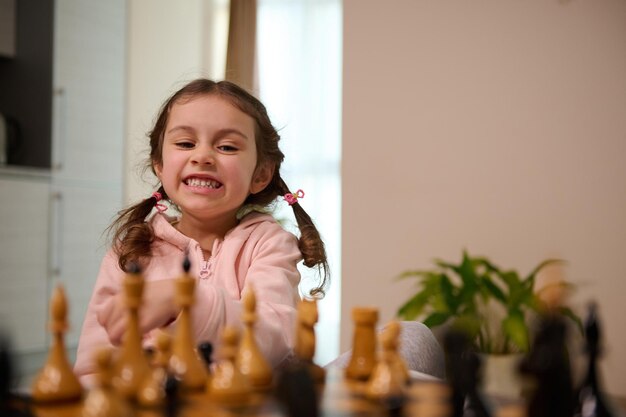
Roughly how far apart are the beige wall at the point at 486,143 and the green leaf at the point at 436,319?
63cm

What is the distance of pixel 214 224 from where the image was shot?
4.82 ft

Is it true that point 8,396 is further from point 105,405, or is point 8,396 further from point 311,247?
point 311,247

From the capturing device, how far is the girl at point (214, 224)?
1.30 metres

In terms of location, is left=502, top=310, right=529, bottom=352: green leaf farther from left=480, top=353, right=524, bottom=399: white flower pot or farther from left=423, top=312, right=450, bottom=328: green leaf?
left=423, top=312, right=450, bottom=328: green leaf

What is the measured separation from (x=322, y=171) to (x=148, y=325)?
11.5ft

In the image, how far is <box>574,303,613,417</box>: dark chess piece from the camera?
2.19 ft

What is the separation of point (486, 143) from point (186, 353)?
8.95 feet

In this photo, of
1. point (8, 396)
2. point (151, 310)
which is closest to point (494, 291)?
point (151, 310)

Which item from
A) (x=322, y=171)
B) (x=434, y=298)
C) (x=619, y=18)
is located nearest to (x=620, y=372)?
(x=434, y=298)

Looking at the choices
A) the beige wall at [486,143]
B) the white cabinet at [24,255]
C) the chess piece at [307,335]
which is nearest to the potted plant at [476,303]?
the beige wall at [486,143]

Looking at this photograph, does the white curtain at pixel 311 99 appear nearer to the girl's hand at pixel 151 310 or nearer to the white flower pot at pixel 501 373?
the white flower pot at pixel 501 373

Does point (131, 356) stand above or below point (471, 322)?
above

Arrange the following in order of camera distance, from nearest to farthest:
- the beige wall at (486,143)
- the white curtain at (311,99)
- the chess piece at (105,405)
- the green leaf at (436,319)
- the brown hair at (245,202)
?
the chess piece at (105,405)
the brown hair at (245,202)
the green leaf at (436,319)
the beige wall at (486,143)
the white curtain at (311,99)

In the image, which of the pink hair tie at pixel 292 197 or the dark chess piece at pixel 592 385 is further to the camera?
the pink hair tie at pixel 292 197
